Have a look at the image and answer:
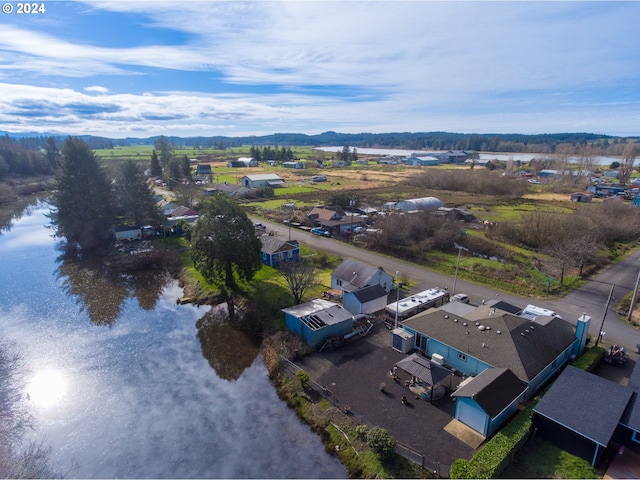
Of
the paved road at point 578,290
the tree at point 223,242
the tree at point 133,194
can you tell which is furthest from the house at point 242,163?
the tree at point 223,242

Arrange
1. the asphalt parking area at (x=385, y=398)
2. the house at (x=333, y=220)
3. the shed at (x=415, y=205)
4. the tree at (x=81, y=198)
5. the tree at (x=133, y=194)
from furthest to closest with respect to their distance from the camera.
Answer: the shed at (x=415, y=205), the house at (x=333, y=220), the tree at (x=133, y=194), the tree at (x=81, y=198), the asphalt parking area at (x=385, y=398)

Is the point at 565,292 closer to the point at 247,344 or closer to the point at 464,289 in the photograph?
the point at 464,289

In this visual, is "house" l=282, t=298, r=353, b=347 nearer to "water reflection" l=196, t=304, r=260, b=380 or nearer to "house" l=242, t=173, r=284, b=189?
"water reflection" l=196, t=304, r=260, b=380

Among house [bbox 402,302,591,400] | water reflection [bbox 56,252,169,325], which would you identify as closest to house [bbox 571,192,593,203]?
house [bbox 402,302,591,400]

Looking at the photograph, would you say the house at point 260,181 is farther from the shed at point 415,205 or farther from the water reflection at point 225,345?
the water reflection at point 225,345

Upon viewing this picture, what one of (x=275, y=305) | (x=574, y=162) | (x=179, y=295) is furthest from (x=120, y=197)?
(x=574, y=162)

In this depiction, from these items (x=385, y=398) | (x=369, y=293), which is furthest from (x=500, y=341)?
(x=369, y=293)
